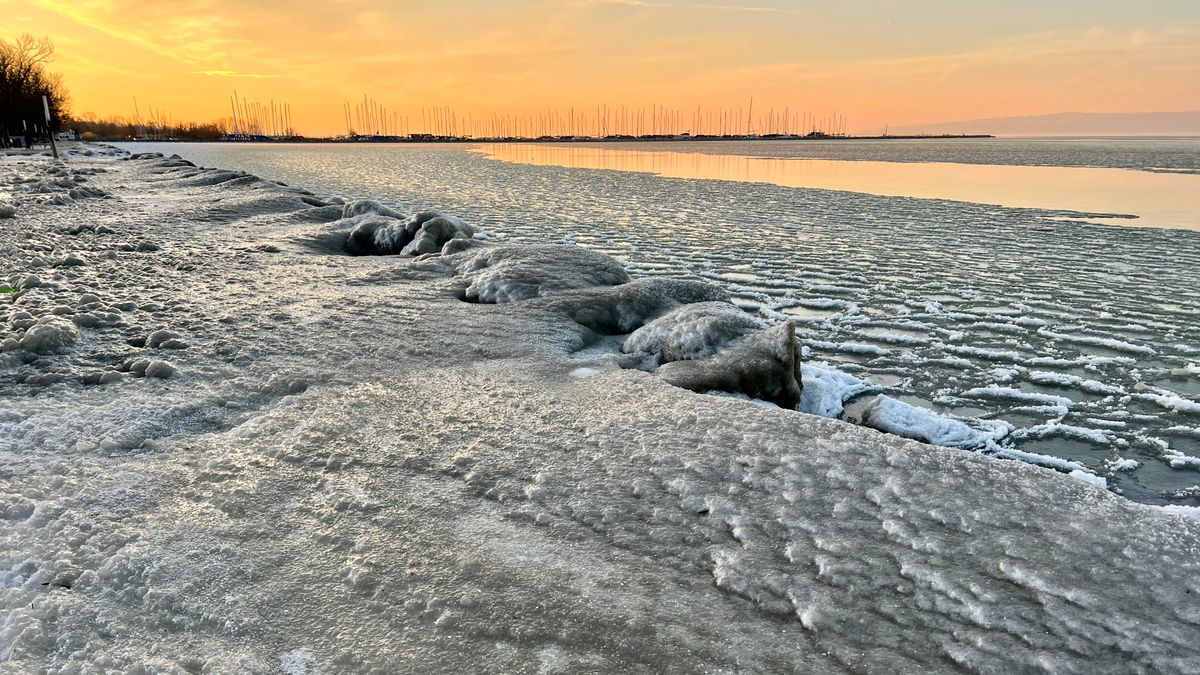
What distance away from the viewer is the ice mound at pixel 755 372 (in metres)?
3.63

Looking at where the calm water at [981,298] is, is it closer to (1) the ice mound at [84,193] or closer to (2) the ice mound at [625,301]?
(2) the ice mound at [625,301]

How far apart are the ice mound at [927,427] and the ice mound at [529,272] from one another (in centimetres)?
274

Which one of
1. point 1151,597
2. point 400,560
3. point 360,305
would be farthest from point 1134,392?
point 360,305

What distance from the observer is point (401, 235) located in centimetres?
779

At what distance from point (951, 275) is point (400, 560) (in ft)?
23.4

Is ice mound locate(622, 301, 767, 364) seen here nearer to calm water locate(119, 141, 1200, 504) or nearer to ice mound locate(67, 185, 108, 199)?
calm water locate(119, 141, 1200, 504)

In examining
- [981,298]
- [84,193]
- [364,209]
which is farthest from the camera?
[84,193]

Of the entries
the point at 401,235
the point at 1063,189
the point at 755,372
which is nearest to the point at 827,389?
the point at 755,372

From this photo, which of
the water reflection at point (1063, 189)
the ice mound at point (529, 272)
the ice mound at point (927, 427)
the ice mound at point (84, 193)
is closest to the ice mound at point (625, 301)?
the ice mound at point (529, 272)

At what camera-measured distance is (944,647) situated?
1.66 meters

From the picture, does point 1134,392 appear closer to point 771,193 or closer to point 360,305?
point 360,305

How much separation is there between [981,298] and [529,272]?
4358mm

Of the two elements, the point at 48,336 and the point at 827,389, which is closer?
the point at 48,336

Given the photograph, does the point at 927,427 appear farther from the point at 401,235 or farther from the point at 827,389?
the point at 401,235
